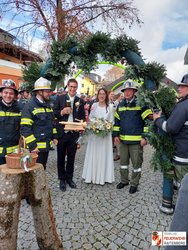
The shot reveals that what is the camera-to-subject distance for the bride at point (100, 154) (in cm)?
519

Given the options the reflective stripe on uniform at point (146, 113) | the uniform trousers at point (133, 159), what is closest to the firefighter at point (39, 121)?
the uniform trousers at point (133, 159)

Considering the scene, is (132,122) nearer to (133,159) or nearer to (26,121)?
(133,159)

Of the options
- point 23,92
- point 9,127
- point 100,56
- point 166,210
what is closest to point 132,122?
point 100,56

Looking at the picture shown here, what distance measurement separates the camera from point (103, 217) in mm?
3742

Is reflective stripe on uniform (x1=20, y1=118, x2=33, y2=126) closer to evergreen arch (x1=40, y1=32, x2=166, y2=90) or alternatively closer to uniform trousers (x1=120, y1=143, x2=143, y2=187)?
evergreen arch (x1=40, y1=32, x2=166, y2=90)

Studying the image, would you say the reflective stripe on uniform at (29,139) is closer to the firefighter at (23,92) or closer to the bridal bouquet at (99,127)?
the firefighter at (23,92)

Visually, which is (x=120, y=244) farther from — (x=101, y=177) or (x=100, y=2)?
(x=100, y=2)

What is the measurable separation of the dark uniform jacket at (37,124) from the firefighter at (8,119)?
192 millimetres

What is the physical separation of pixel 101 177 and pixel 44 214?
2.57 metres

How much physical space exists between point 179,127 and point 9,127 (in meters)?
2.84

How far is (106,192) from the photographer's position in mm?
4785

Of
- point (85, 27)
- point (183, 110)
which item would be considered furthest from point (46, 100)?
point (85, 27)

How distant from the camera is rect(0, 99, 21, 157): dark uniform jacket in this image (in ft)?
12.1

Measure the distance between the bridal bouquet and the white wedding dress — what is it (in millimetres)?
305
